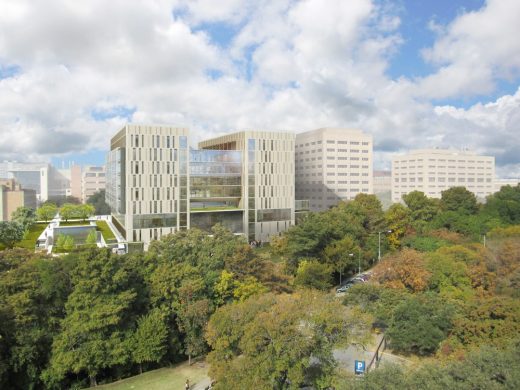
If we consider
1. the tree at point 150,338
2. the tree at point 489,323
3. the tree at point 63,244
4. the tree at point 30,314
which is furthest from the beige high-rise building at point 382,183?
the tree at point 30,314

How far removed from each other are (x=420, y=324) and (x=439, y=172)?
93.4 meters

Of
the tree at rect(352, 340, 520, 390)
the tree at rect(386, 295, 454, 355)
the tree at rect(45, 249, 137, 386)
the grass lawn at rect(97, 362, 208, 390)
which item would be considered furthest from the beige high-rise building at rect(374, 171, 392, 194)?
the tree at rect(352, 340, 520, 390)

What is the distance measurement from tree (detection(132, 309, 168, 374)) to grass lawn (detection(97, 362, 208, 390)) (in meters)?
0.84

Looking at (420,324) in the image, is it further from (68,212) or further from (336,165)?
(336,165)

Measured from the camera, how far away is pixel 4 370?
19516mm

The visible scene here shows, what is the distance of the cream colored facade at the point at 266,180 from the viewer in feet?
171

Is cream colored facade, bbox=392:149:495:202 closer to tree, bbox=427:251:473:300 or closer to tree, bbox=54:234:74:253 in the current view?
tree, bbox=427:251:473:300

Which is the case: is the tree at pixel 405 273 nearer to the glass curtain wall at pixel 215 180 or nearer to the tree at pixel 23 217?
the glass curtain wall at pixel 215 180

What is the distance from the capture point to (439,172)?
349 feet

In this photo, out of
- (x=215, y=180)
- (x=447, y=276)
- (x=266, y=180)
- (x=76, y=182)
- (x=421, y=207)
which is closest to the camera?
(x=447, y=276)

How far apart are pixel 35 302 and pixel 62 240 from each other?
20.1 meters

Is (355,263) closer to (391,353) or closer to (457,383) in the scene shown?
(391,353)

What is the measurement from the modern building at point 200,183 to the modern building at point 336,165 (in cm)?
3547

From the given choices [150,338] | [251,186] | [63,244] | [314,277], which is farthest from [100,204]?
[150,338]
